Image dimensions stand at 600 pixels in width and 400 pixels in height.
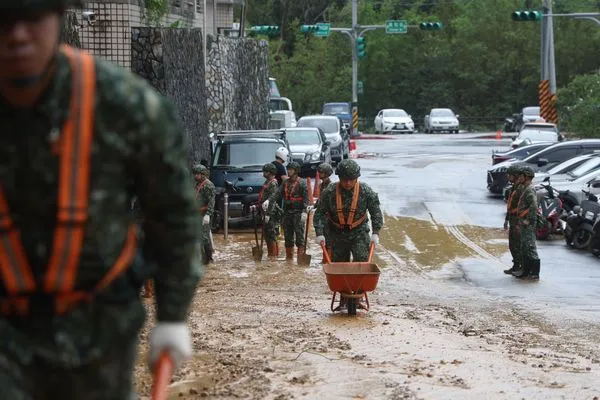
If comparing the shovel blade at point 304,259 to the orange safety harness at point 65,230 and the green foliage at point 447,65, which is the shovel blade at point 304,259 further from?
the green foliage at point 447,65

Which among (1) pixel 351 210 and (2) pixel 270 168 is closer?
(1) pixel 351 210

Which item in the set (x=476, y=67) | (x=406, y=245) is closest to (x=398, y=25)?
(x=476, y=67)

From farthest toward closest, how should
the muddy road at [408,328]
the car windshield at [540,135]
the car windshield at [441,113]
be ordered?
1. the car windshield at [441,113]
2. the car windshield at [540,135]
3. the muddy road at [408,328]

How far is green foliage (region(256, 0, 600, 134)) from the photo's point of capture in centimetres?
7550

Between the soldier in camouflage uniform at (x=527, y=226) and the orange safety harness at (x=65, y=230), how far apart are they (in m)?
15.3

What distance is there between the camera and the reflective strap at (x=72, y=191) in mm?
3861

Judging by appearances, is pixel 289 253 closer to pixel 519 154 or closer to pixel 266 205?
pixel 266 205

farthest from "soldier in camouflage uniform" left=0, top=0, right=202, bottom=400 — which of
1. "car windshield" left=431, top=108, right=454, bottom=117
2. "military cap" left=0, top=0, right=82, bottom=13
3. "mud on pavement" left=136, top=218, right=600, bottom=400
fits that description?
"car windshield" left=431, top=108, right=454, bottom=117

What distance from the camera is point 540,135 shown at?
44.1 m

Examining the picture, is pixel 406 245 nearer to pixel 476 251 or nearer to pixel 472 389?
pixel 476 251

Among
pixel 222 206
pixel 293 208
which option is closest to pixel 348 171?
pixel 293 208

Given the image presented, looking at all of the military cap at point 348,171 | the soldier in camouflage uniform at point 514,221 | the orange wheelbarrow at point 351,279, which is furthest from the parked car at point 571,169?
the orange wheelbarrow at point 351,279

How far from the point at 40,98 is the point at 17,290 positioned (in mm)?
553

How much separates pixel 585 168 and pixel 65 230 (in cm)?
2490
